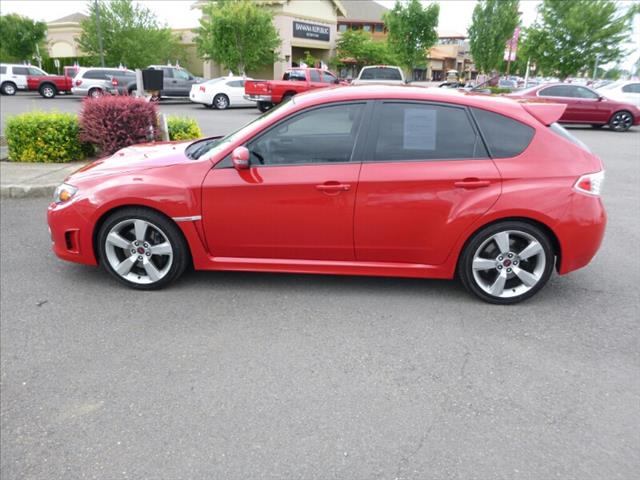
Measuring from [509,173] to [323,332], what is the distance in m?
1.85

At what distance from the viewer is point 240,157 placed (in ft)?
12.6

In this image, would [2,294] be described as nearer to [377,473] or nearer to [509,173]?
[377,473]

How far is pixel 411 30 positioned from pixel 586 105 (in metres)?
24.4

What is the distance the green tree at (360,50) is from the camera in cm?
4147

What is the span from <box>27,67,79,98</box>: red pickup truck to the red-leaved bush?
69.3 ft

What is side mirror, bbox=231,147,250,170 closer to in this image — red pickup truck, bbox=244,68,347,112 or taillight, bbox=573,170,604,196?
taillight, bbox=573,170,604,196

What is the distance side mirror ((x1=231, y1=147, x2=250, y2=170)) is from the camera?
384 cm

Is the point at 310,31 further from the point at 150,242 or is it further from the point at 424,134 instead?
the point at 150,242

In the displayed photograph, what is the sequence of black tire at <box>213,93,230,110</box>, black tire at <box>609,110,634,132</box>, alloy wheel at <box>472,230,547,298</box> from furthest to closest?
black tire at <box>213,93,230,110</box>
black tire at <box>609,110,634,132</box>
alloy wheel at <box>472,230,547,298</box>

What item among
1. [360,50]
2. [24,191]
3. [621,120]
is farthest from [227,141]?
[360,50]

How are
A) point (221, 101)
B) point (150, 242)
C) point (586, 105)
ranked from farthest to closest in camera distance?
1. point (221, 101)
2. point (586, 105)
3. point (150, 242)

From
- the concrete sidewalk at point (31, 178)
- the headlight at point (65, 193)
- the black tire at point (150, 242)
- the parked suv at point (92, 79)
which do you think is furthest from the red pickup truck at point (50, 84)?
the black tire at point (150, 242)

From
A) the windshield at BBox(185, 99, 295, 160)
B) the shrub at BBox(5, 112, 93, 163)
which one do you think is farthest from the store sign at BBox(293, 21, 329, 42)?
the windshield at BBox(185, 99, 295, 160)

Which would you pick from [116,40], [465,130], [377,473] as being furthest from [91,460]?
[116,40]
